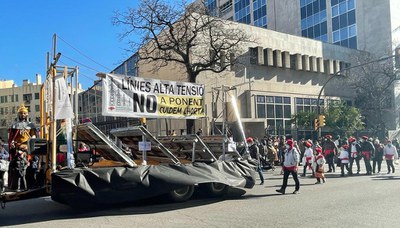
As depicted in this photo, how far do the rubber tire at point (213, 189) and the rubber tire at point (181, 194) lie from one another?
1.76 feet

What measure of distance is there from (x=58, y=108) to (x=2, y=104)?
99211 millimetres

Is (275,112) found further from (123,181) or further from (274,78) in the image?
(123,181)

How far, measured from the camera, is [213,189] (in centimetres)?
1013

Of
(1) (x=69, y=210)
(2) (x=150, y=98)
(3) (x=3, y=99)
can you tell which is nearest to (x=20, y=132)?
(1) (x=69, y=210)

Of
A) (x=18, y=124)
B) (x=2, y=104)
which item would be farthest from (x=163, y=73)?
(x=2, y=104)

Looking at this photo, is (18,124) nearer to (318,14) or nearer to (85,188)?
(85,188)

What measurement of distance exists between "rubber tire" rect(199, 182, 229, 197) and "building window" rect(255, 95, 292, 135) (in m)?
24.0

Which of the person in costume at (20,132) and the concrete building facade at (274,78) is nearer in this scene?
the person in costume at (20,132)

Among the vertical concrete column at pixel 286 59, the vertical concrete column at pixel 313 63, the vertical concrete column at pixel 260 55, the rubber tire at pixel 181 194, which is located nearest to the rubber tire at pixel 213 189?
the rubber tire at pixel 181 194

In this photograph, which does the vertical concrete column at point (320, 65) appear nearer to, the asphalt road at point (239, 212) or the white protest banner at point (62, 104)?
the asphalt road at point (239, 212)

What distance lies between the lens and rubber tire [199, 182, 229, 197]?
33.1 feet

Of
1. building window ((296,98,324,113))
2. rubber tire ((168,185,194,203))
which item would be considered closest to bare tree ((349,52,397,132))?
building window ((296,98,324,113))

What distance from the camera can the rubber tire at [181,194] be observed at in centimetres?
941

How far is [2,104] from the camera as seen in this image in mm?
96812
